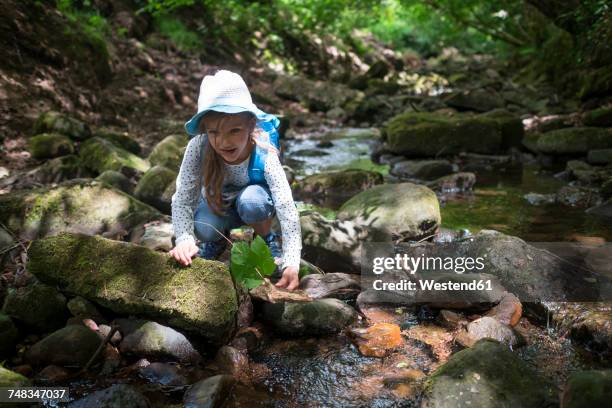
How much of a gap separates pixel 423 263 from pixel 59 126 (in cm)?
512

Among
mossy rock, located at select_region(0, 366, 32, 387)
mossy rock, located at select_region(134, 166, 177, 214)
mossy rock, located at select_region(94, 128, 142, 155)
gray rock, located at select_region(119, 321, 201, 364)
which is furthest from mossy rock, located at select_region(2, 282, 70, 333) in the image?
mossy rock, located at select_region(94, 128, 142, 155)

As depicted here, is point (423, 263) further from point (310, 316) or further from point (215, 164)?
point (215, 164)

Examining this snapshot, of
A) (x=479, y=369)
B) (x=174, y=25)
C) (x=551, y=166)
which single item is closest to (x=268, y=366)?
(x=479, y=369)

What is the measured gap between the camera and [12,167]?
18.4 feet

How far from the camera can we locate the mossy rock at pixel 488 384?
188cm

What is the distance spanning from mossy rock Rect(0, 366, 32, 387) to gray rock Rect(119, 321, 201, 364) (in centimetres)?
45

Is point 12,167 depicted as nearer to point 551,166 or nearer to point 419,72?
point 551,166

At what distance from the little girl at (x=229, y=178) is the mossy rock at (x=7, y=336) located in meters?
0.82

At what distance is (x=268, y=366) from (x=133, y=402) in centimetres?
67

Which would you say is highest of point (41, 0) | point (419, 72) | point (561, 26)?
point (41, 0)

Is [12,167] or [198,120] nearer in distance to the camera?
[198,120]

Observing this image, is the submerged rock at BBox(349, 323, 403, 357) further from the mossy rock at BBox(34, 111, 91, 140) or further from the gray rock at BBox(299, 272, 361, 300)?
the mossy rock at BBox(34, 111, 91, 140)

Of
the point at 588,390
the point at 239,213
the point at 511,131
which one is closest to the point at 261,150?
the point at 239,213

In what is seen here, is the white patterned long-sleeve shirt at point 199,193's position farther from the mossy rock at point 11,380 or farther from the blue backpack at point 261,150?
the mossy rock at point 11,380
